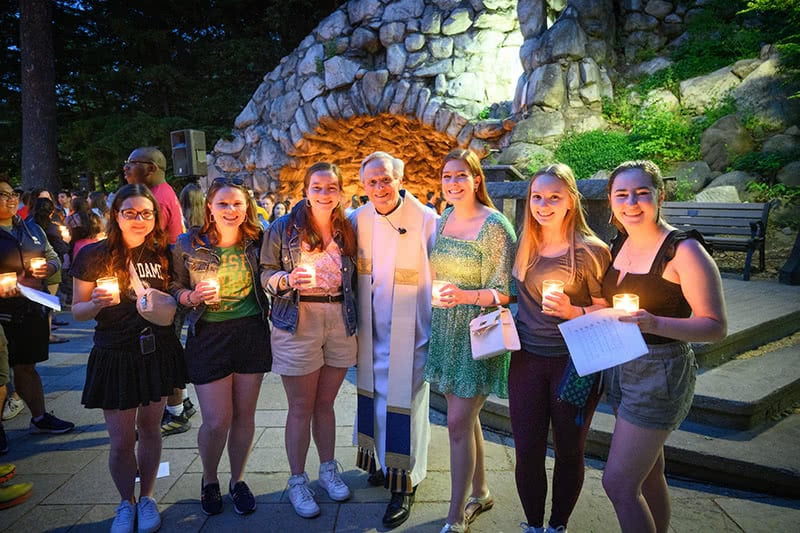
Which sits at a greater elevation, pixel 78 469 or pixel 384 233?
pixel 384 233

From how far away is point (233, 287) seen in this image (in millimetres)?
2760

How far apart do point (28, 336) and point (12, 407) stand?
1.01 metres

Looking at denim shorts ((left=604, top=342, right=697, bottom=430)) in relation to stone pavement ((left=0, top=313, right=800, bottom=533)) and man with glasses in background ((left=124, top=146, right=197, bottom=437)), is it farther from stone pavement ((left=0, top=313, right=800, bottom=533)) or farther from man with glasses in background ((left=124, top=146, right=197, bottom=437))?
man with glasses in background ((left=124, top=146, right=197, bottom=437))

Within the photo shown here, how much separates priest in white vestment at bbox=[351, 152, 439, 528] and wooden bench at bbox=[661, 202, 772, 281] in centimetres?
514

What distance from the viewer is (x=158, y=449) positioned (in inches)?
108

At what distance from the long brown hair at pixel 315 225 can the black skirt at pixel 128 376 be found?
93 centimetres

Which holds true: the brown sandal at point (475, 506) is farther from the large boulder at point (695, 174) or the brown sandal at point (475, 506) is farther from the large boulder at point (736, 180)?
the large boulder at point (695, 174)

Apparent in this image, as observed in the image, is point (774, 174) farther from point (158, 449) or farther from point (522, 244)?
point (158, 449)

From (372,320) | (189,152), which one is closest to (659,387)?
(372,320)

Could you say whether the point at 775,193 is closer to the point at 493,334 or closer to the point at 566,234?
the point at 566,234

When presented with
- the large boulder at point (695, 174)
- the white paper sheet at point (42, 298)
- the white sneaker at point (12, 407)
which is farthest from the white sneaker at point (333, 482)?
the large boulder at point (695, 174)

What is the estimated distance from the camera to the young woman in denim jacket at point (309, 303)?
276 cm

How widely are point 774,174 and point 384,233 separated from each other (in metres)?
7.67

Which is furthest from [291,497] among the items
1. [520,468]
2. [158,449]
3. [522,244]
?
[522,244]
